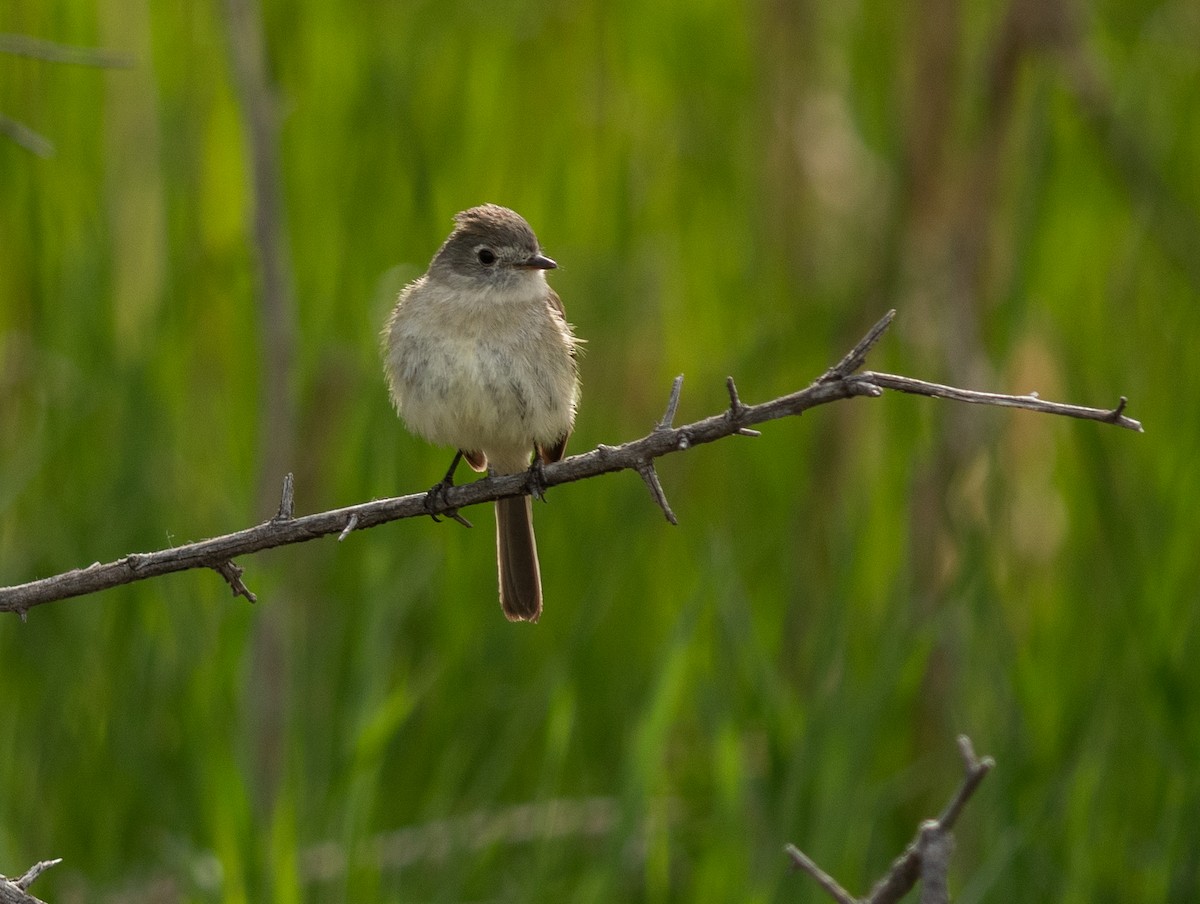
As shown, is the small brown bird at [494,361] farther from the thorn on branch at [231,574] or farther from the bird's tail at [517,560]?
the thorn on branch at [231,574]

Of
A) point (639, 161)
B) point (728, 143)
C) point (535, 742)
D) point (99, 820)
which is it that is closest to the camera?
point (99, 820)

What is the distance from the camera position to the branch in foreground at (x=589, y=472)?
1707 mm

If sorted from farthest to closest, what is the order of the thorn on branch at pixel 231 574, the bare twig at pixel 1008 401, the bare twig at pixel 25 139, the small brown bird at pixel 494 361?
1. the small brown bird at pixel 494 361
2. the bare twig at pixel 25 139
3. the thorn on branch at pixel 231 574
4. the bare twig at pixel 1008 401

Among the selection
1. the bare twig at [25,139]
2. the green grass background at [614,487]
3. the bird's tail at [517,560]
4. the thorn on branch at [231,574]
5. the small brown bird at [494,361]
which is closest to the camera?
the thorn on branch at [231,574]

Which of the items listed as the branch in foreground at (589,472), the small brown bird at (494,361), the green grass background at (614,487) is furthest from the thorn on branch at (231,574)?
the small brown bird at (494,361)

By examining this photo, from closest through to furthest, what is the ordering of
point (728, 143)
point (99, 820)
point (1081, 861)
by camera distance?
1. point (1081, 861)
2. point (99, 820)
3. point (728, 143)

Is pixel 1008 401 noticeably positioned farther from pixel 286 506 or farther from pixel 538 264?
pixel 538 264

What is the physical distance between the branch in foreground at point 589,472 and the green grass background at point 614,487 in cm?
125

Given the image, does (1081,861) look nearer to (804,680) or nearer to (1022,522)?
(804,680)

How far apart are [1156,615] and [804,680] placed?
1.04 metres

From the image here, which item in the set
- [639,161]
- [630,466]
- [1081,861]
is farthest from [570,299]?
[630,466]

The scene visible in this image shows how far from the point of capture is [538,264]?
4094mm

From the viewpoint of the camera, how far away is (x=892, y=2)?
599cm

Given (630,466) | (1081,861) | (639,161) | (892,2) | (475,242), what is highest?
(892,2)
